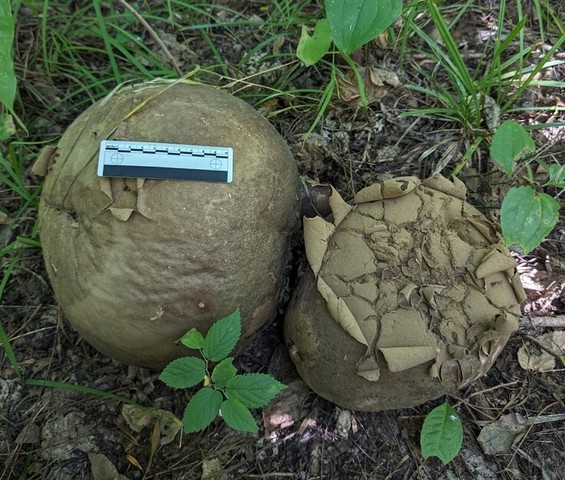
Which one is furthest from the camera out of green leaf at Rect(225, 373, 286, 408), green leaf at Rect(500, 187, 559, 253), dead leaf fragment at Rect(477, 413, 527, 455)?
dead leaf fragment at Rect(477, 413, 527, 455)

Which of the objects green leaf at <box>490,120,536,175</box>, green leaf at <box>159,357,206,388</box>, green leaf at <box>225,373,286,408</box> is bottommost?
green leaf at <box>225,373,286,408</box>

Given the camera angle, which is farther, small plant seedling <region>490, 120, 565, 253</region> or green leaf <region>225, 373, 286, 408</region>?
small plant seedling <region>490, 120, 565, 253</region>

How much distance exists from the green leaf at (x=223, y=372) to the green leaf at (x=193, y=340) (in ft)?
0.30

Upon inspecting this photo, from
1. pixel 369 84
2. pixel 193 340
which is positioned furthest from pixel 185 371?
pixel 369 84

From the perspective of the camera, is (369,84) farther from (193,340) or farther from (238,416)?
(238,416)

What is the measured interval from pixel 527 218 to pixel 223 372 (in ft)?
3.85

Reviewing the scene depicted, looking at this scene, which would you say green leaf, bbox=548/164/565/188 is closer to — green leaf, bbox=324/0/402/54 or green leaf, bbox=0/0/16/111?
green leaf, bbox=324/0/402/54

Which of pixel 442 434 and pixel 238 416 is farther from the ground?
pixel 238 416

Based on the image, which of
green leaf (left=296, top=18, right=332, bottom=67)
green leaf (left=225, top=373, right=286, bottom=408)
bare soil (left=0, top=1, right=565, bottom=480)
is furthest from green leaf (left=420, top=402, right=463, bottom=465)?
green leaf (left=296, top=18, right=332, bottom=67)

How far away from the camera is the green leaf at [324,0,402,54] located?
5.10ft

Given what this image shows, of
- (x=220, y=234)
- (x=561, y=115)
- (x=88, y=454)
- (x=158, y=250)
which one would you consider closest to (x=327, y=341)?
Answer: (x=220, y=234)

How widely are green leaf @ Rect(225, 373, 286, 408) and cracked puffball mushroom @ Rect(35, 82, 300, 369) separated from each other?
22cm

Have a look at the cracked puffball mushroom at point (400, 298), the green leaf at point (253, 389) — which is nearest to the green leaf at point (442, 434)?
the cracked puffball mushroom at point (400, 298)

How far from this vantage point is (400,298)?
5.73ft
